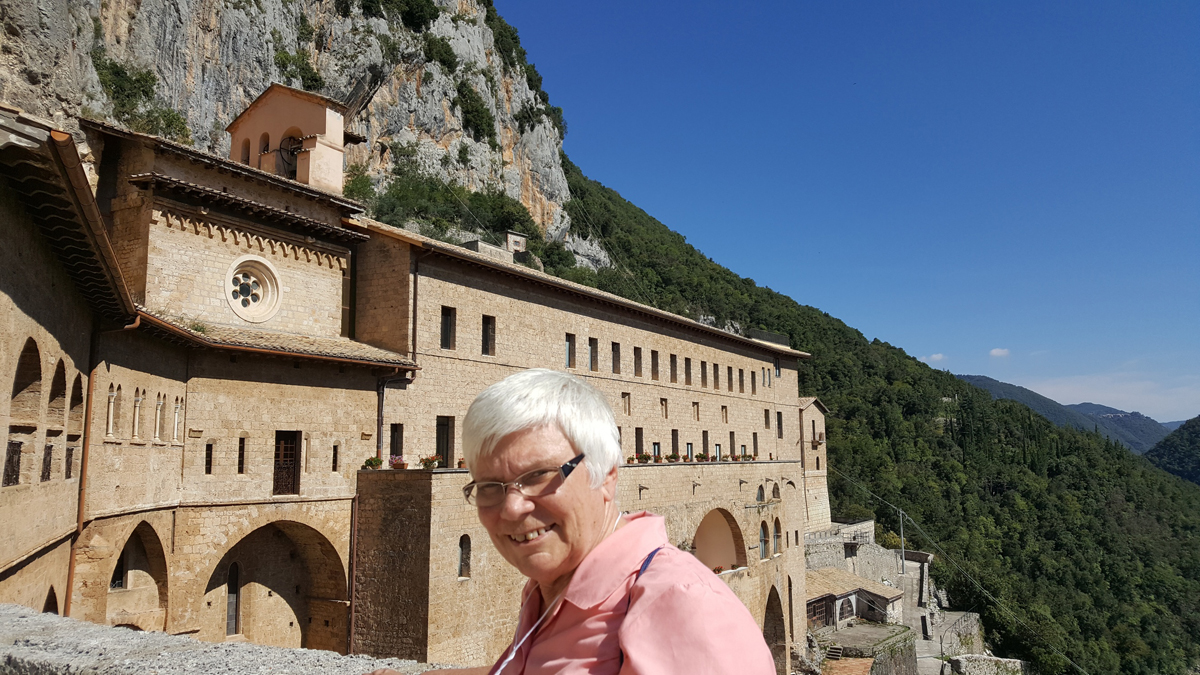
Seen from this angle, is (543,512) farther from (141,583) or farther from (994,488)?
(994,488)

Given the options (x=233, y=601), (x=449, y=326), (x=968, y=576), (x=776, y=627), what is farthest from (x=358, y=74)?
(x=968, y=576)

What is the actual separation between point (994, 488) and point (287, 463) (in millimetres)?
80427

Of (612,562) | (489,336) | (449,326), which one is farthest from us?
(489,336)

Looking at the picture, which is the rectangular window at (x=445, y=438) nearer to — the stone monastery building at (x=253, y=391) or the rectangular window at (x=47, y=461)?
the stone monastery building at (x=253, y=391)

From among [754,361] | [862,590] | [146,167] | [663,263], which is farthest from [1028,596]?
[146,167]

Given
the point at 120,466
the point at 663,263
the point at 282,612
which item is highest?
the point at 663,263

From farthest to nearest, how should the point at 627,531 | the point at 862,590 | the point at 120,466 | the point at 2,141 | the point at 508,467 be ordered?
the point at 862,590, the point at 120,466, the point at 2,141, the point at 508,467, the point at 627,531

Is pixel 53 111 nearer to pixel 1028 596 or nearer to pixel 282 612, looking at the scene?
pixel 282 612

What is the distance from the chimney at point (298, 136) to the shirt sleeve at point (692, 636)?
2214cm

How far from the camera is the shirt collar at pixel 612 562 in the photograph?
1920 mm

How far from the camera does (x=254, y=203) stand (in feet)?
59.2

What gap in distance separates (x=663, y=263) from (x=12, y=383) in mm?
84783

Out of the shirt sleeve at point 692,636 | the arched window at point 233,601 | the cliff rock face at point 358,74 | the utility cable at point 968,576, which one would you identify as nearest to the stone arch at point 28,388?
the cliff rock face at point 358,74

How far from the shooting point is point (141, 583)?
15.3 metres
